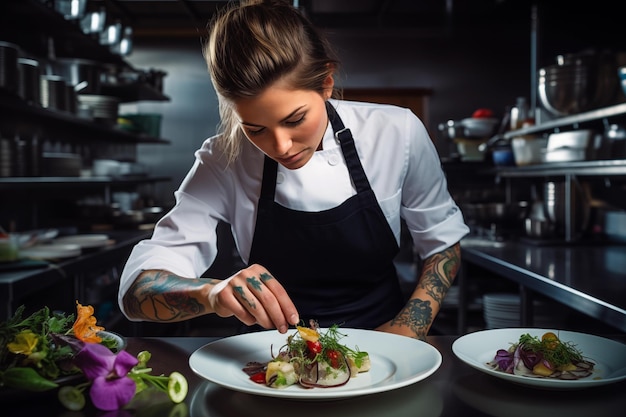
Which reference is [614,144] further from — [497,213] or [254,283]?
[254,283]

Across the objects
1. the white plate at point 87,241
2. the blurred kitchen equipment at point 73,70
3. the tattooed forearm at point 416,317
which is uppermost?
the blurred kitchen equipment at point 73,70

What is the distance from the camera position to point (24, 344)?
964mm

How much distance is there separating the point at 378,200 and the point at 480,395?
32.5 inches

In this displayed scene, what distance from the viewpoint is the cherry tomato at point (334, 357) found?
3.36 ft

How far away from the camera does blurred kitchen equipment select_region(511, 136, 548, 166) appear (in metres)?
4.02

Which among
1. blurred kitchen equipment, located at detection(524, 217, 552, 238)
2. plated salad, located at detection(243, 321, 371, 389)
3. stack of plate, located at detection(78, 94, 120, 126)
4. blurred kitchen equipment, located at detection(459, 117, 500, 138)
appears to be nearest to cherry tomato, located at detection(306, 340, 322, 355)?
plated salad, located at detection(243, 321, 371, 389)

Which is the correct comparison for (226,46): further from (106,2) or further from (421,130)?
(106,2)

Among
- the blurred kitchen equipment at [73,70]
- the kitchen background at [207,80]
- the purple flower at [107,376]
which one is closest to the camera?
the purple flower at [107,376]

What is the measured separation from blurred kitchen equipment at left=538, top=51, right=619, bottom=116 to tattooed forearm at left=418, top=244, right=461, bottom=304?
6.20 feet

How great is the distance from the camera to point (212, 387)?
102cm

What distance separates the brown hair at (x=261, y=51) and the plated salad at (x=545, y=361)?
67cm

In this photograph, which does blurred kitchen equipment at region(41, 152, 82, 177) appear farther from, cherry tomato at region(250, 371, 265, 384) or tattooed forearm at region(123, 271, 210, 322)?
cherry tomato at region(250, 371, 265, 384)

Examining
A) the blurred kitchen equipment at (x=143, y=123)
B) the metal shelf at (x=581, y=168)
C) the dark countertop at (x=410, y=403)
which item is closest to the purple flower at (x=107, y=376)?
the dark countertop at (x=410, y=403)

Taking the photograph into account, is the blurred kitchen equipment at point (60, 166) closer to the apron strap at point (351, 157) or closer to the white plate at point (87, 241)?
the white plate at point (87, 241)
